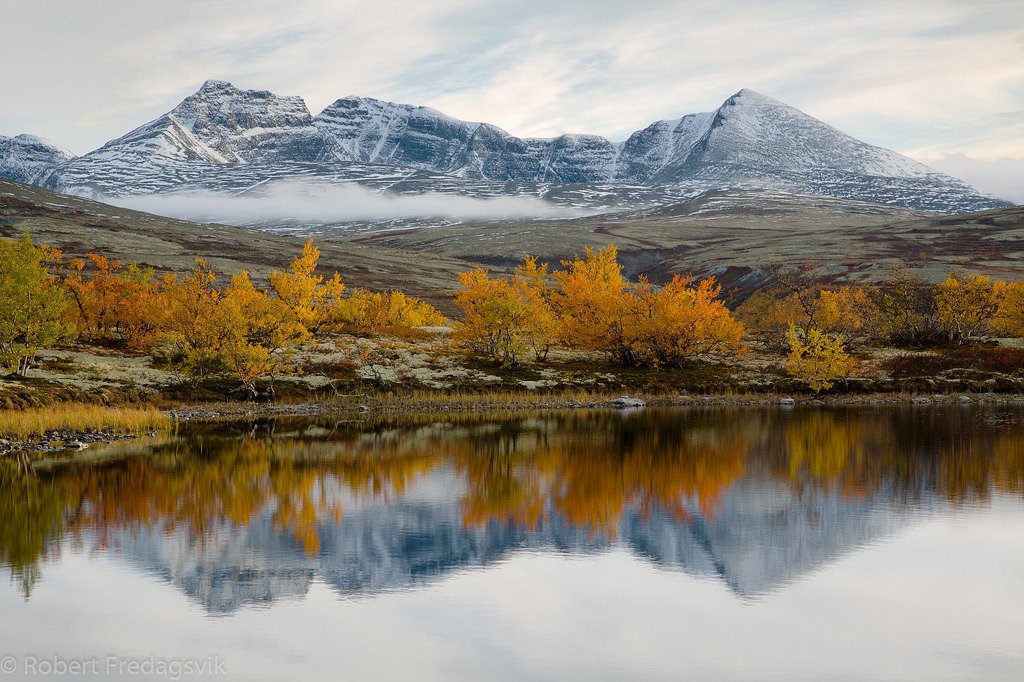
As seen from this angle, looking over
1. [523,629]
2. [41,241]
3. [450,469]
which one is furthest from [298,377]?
[41,241]

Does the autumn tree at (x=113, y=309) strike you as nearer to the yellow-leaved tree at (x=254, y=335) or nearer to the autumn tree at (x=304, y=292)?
the yellow-leaved tree at (x=254, y=335)

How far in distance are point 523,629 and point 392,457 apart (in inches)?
953

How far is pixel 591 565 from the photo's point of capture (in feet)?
77.5

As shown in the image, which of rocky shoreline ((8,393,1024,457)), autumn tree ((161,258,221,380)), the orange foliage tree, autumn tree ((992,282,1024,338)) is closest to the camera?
rocky shoreline ((8,393,1024,457))

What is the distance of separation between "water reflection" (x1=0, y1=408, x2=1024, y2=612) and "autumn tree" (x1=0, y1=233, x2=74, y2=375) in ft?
51.4

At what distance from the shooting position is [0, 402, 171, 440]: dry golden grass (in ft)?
152

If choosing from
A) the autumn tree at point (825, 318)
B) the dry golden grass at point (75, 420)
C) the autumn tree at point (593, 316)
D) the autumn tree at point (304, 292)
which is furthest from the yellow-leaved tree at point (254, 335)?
the autumn tree at point (825, 318)

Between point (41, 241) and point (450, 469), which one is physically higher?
point (41, 241)

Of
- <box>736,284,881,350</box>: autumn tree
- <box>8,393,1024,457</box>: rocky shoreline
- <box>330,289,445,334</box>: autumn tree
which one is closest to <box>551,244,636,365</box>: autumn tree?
<box>8,393,1024,457</box>: rocky shoreline

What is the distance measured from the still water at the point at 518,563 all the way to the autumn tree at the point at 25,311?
64.3ft

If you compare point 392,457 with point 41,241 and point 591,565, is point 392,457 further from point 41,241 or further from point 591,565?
point 41,241

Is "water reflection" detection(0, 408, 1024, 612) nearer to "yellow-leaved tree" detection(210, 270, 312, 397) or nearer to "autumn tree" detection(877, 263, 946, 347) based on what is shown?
"yellow-leaved tree" detection(210, 270, 312, 397)

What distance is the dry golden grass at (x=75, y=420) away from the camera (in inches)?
1829

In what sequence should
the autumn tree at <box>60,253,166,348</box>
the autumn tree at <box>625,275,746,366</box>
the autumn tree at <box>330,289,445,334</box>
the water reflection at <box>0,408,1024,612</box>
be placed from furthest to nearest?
the autumn tree at <box>330,289,445,334</box> → the autumn tree at <box>625,275,746,366</box> → the autumn tree at <box>60,253,166,348</box> → the water reflection at <box>0,408,1024,612</box>
